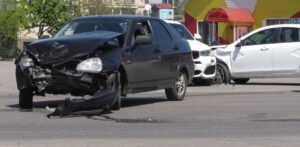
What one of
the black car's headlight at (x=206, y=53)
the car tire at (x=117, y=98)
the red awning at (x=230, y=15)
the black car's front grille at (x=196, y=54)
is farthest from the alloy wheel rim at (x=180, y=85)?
the red awning at (x=230, y=15)

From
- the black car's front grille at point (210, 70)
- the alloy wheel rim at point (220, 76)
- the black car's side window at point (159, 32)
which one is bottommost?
the alloy wheel rim at point (220, 76)

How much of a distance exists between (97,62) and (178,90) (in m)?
3.53

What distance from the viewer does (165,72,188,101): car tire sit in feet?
49.9

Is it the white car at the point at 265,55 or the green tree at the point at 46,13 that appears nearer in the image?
the white car at the point at 265,55

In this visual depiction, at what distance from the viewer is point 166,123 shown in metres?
11.6

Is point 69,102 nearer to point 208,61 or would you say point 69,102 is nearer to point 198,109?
point 198,109

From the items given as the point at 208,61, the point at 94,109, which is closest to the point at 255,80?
the point at 208,61

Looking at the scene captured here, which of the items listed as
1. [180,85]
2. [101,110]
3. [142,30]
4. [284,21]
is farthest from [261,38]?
[284,21]

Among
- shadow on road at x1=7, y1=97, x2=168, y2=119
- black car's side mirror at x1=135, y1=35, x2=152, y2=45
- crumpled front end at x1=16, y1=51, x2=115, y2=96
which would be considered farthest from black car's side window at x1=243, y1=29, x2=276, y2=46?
crumpled front end at x1=16, y1=51, x2=115, y2=96

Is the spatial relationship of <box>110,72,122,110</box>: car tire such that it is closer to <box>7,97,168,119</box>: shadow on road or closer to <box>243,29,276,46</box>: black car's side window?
<box>7,97,168,119</box>: shadow on road

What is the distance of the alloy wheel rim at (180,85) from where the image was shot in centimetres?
1529

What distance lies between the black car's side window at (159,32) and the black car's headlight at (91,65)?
2.56m

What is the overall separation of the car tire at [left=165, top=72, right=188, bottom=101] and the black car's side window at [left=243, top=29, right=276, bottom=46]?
5.50 metres

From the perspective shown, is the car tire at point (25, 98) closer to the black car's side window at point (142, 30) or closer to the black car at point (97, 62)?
the black car at point (97, 62)
